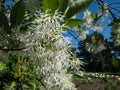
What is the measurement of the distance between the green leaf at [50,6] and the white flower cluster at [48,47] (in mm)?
33

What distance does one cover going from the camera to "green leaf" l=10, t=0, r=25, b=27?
1220 millimetres

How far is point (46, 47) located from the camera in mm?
1050

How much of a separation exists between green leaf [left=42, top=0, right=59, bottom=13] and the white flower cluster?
0.11 ft

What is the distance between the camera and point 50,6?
111cm

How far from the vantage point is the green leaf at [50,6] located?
Answer: 1.11m

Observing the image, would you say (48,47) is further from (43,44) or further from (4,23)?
(4,23)

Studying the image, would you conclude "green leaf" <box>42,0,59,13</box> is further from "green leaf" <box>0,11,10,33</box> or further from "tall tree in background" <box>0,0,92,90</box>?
"green leaf" <box>0,11,10,33</box>

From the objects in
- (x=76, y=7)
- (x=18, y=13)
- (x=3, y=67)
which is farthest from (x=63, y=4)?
(x=3, y=67)

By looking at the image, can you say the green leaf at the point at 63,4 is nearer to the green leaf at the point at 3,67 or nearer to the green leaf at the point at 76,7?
the green leaf at the point at 76,7

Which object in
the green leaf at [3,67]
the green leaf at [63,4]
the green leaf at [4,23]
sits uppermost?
the green leaf at [63,4]

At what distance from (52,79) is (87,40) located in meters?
1.76

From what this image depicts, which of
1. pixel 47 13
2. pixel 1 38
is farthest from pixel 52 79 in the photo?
pixel 1 38

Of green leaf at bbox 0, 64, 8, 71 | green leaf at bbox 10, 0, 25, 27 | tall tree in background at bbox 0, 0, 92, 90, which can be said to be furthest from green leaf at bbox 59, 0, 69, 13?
green leaf at bbox 0, 64, 8, 71

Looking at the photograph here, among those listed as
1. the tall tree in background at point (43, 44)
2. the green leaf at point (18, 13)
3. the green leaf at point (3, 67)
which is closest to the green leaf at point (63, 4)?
the tall tree in background at point (43, 44)
